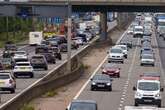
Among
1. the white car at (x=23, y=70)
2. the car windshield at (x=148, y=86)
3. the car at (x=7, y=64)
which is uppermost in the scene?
the car windshield at (x=148, y=86)

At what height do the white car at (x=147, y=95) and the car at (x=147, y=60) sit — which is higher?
the white car at (x=147, y=95)

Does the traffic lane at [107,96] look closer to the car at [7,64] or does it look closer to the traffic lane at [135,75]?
the traffic lane at [135,75]

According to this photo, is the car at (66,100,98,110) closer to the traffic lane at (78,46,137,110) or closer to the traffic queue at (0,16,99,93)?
the traffic lane at (78,46,137,110)

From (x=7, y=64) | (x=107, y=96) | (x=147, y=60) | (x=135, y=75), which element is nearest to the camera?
(x=107, y=96)

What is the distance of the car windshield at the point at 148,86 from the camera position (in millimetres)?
44719

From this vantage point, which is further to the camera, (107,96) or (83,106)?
(107,96)

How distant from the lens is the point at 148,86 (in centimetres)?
4500

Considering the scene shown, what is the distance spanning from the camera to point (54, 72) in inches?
2643

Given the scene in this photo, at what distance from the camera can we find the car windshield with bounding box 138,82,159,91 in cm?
4472

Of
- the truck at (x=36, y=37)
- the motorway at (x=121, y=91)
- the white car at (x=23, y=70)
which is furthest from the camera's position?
the truck at (x=36, y=37)

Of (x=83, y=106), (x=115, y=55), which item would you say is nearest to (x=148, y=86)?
(x=83, y=106)

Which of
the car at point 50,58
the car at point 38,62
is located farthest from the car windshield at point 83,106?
the car at point 50,58

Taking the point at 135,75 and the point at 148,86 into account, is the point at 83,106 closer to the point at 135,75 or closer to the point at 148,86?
the point at 148,86

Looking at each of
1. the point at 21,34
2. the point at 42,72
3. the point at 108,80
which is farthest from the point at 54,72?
the point at 21,34
